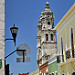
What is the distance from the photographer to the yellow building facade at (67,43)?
1514cm

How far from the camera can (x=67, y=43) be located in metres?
16.7

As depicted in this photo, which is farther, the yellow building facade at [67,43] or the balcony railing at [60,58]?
the balcony railing at [60,58]

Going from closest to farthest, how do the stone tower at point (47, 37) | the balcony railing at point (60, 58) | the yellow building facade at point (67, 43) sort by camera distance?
1. the yellow building facade at point (67, 43)
2. the balcony railing at point (60, 58)
3. the stone tower at point (47, 37)

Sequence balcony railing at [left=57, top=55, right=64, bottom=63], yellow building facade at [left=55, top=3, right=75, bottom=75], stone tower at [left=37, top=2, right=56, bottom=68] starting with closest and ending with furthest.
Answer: yellow building facade at [left=55, top=3, right=75, bottom=75] < balcony railing at [left=57, top=55, right=64, bottom=63] < stone tower at [left=37, top=2, right=56, bottom=68]

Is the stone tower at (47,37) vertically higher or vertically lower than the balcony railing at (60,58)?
higher

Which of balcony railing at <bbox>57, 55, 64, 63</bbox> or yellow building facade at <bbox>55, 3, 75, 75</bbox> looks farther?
balcony railing at <bbox>57, 55, 64, 63</bbox>

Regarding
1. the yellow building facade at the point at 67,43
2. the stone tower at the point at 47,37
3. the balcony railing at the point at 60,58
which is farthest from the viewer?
the stone tower at the point at 47,37

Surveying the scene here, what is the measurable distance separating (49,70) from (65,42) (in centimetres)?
596

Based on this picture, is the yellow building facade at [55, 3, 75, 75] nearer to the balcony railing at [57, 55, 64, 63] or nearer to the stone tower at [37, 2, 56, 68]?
the balcony railing at [57, 55, 64, 63]

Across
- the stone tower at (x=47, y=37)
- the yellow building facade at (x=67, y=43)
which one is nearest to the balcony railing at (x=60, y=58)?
the yellow building facade at (x=67, y=43)

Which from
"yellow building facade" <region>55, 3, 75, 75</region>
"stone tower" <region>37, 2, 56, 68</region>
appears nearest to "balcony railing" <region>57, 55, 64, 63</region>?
"yellow building facade" <region>55, 3, 75, 75</region>

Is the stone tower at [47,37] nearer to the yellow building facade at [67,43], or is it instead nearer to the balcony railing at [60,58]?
the yellow building facade at [67,43]

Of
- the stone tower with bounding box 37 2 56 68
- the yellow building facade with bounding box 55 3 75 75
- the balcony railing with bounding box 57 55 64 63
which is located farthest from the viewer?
the stone tower with bounding box 37 2 56 68

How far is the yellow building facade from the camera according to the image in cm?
1514
